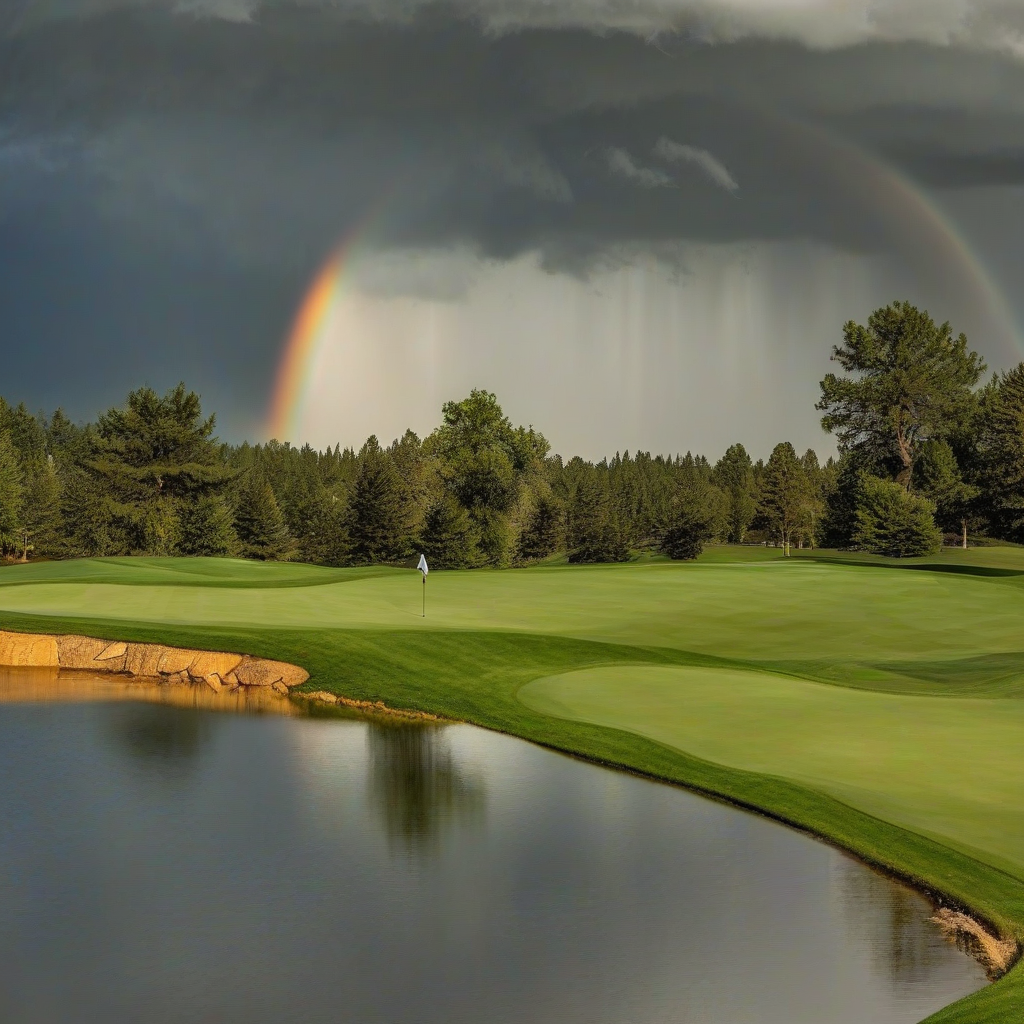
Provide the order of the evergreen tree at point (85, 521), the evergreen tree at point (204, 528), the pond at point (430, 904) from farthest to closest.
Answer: the evergreen tree at point (85, 521) < the evergreen tree at point (204, 528) < the pond at point (430, 904)

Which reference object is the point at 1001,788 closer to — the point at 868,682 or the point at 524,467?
the point at 868,682

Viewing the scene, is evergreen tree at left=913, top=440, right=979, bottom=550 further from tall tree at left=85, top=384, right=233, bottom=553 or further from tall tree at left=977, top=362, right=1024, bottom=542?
tall tree at left=85, top=384, right=233, bottom=553

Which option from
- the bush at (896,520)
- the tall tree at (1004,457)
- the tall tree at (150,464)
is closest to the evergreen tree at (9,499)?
the tall tree at (150,464)

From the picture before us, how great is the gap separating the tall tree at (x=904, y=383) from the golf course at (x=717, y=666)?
994 inches

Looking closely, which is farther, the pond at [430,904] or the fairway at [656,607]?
the fairway at [656,607]

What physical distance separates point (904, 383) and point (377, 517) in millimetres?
42856

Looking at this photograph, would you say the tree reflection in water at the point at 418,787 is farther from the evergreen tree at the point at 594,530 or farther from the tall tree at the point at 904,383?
the evergreen tree at the point at 594,530

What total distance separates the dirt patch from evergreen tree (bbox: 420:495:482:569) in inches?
2985

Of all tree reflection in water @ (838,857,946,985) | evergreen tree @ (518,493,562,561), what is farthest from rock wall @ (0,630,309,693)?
evergreen tree @ (518,493,562,561)

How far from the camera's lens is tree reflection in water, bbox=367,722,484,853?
637 inches

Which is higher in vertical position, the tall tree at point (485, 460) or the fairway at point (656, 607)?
the tall tree at point (485, 460)

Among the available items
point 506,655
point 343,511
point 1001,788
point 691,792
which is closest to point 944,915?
point 1001,788

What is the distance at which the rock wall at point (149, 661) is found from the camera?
2891 centimetres

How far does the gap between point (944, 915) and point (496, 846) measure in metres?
5.71
